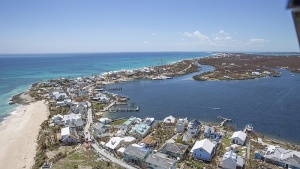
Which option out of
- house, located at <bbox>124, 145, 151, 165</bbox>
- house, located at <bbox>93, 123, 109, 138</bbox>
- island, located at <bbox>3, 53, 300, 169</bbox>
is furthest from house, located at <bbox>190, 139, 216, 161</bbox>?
house, located at <bbox>93, 123, 109, 138</bbox>

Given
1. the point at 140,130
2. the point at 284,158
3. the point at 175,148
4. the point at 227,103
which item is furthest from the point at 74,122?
the point at 227,103

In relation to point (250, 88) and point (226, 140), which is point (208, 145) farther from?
point (250, 88)

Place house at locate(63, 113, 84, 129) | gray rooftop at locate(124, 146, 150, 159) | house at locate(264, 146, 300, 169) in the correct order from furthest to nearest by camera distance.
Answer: house at locate(63, 113, 84, 129) < gray rooftop at locate(124, 146, 150, 159) < house at locate(264, 146, 300, 169)

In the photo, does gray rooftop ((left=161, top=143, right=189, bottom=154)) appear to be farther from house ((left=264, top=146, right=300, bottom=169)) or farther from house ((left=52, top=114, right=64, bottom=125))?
house ((left=52, top=114, right=64, bottom=125))

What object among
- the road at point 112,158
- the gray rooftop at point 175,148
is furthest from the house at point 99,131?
the gray rooftop at point 175,148

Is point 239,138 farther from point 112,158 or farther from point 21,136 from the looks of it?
point 21,136

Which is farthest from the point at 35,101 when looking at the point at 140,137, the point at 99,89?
the point at 140,137

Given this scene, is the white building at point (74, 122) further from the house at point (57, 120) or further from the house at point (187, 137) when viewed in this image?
the house at point (187, 137)
